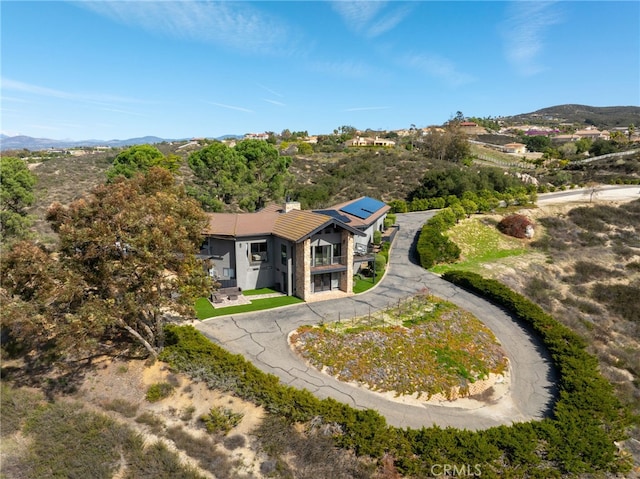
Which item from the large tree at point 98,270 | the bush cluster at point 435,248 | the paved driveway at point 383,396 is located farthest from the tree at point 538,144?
the large tree at point 98,270

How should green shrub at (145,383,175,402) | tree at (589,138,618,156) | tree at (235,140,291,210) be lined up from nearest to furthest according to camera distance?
green shrub at (145,383,175,402)
tree at (235,140,291,210)
tree at (589,138,618,156)

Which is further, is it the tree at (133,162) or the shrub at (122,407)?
the tree at (133,162)

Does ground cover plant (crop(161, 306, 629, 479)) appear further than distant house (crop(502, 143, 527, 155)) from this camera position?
No

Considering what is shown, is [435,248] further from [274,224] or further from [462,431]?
[462,431]

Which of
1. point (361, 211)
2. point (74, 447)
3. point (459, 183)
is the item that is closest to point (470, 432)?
point (74, 447)

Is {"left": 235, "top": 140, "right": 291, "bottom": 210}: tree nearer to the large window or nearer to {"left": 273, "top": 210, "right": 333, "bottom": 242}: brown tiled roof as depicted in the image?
{"left": 273, "top": 210, "right": 333, "bottom": 242}: brown tiled roof

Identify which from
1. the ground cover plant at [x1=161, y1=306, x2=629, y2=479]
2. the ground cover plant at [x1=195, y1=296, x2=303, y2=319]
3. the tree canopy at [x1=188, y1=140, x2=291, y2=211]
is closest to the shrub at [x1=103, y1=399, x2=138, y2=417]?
the ground cover plant at [x1=161, y1=306, x2=629, y2=479]

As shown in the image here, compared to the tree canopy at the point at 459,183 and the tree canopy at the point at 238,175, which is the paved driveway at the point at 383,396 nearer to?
the tree canopy at the point at 238,175
